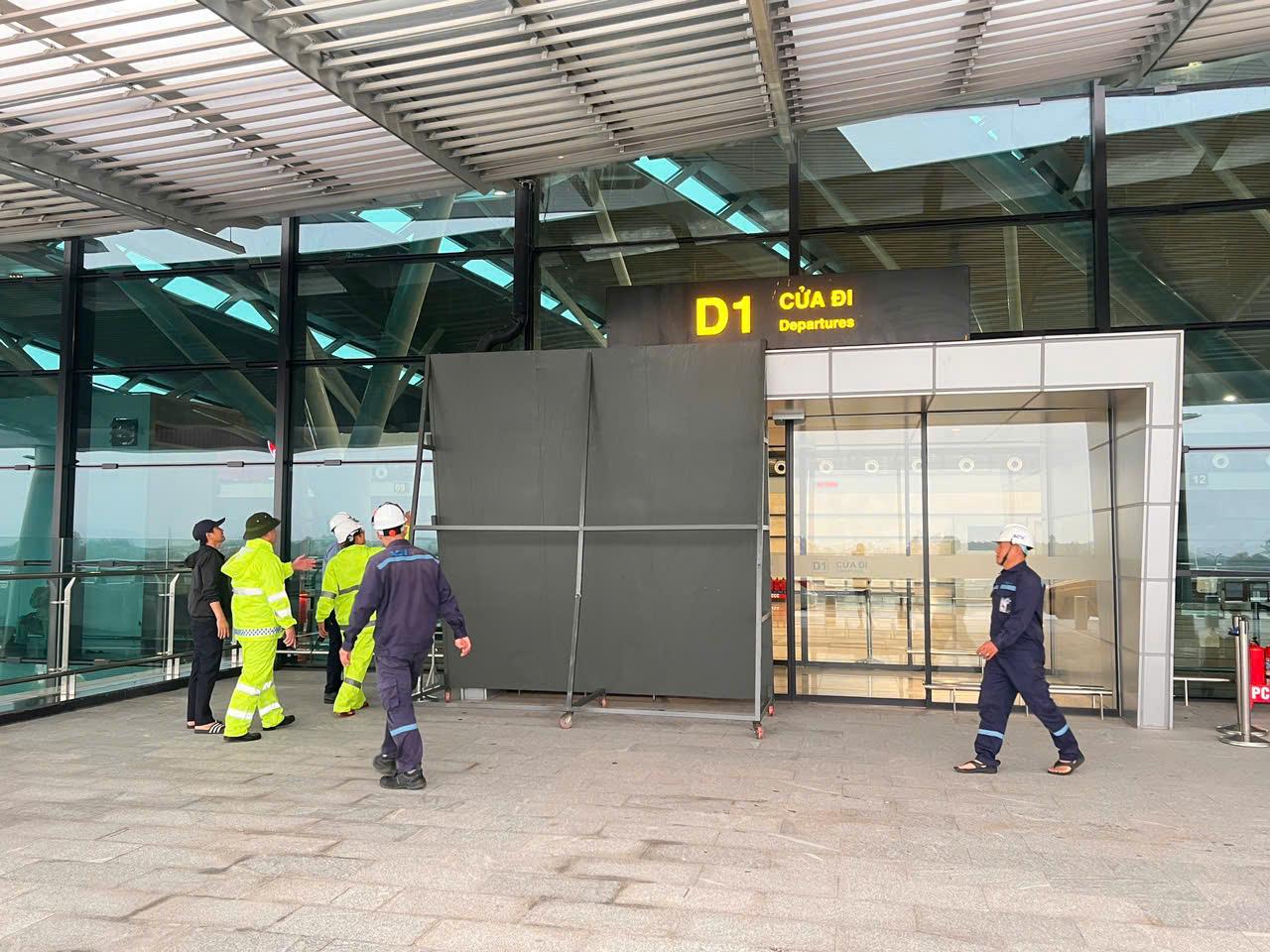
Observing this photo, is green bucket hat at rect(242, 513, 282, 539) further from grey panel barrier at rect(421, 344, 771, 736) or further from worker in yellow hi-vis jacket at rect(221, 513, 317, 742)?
grey panel barrier at rect(421, 344, 771, 736)

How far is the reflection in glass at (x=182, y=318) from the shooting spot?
1315 centimetres

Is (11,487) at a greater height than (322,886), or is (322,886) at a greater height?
(11,487)

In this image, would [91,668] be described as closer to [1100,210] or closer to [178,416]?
[178,416]

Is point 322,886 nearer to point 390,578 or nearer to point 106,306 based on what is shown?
point 390,578

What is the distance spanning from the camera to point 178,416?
521 inches

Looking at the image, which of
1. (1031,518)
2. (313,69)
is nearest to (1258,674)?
(1031,518)

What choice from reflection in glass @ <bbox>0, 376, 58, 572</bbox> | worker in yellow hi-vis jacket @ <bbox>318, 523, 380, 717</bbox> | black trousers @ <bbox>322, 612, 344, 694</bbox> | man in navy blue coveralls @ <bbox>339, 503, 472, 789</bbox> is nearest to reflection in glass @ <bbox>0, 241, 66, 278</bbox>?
reflection in glass @ <bbox>0, 376, 58, 572</bbox>

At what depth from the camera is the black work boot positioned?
6525mm

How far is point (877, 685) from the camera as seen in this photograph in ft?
32.6

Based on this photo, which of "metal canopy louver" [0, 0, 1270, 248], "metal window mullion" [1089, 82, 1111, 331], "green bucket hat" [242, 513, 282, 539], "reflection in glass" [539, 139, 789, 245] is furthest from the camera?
"reflection in glass" [539, 139, 789, 245]

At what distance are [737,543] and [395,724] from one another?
3752 millimetres

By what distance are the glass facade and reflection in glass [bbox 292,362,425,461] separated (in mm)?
28

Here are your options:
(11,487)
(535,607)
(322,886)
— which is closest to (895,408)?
(535,607)

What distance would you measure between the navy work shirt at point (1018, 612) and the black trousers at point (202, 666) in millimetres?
6331
